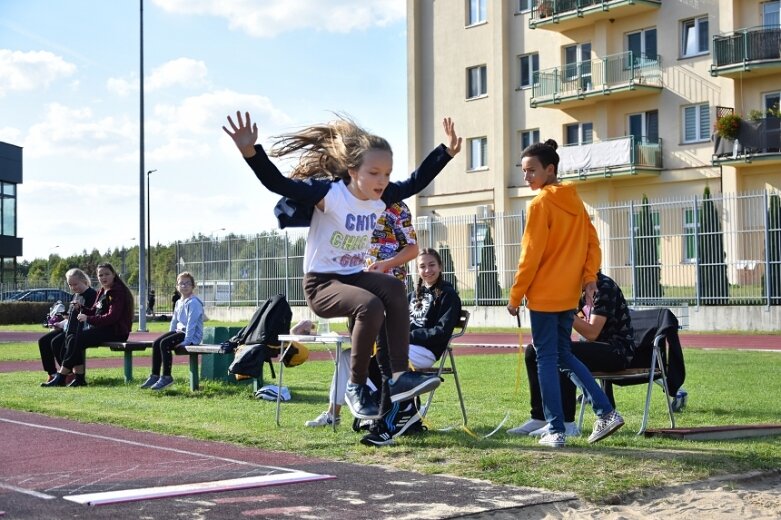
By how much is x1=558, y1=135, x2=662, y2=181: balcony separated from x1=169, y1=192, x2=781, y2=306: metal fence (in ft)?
22.6

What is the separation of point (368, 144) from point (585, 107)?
3343cm

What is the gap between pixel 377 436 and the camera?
7375mm

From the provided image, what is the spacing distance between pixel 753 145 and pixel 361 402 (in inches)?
1146

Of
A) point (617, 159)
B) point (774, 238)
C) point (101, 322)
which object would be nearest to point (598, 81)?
point (617, 159)

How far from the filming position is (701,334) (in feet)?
84.5

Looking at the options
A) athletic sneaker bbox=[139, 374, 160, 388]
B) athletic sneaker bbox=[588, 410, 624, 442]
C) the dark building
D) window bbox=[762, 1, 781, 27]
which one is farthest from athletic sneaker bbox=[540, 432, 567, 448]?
the dark building

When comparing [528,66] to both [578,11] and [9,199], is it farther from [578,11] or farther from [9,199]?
[9,199]

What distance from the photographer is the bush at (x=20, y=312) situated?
46.4 m

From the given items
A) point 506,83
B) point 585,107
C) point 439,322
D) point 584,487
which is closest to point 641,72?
point 585,107

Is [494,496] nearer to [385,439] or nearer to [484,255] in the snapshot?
[385,439]

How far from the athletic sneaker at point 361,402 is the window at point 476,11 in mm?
37060

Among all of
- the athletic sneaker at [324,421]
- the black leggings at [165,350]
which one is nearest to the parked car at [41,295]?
the black leggings at [165,350]

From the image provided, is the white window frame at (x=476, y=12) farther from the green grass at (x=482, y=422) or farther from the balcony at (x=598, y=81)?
the green grass at (x=482, y=422)

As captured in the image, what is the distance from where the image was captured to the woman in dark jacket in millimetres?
13398
